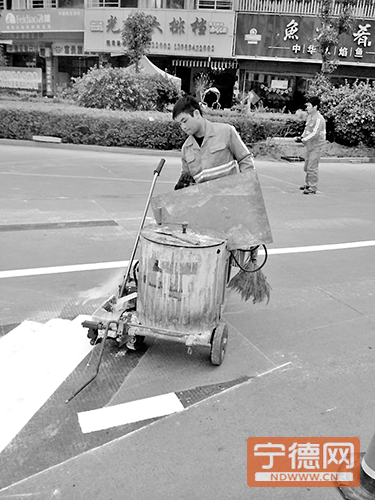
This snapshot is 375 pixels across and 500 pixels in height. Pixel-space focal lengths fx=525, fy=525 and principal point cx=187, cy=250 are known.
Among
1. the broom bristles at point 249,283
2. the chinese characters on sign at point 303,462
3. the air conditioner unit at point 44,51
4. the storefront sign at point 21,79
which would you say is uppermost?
the air conditioner unit at point 44,51

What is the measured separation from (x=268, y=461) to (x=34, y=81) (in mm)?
19462

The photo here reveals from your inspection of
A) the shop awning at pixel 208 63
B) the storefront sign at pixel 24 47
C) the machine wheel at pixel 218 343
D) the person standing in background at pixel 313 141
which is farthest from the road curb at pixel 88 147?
the storefront sign at pixel 24 47

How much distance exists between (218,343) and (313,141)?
7.94m

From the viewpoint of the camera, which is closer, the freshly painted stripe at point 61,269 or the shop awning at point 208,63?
the freshly painted stripe at point 61,269

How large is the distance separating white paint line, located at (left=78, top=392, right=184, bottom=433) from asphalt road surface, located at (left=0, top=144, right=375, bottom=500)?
29 mm

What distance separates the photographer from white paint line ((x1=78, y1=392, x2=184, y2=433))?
9.97ft

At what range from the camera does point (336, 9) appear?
78.7ft

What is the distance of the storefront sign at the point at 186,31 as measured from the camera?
2508cm

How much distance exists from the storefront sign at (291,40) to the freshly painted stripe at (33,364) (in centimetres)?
2365

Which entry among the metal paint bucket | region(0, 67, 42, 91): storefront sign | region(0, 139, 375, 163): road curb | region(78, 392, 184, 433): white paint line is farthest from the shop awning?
region(78, 392, 184, 433): white paint line

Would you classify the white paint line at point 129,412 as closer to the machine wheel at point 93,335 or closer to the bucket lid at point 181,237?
the machine wheel at point 93,335

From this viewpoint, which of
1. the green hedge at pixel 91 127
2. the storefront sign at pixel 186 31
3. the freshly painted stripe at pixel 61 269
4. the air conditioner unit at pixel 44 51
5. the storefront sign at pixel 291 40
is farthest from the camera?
the air conditioner unit at pixel 44 51

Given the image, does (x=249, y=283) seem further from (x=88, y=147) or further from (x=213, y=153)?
(x=88, y=147)

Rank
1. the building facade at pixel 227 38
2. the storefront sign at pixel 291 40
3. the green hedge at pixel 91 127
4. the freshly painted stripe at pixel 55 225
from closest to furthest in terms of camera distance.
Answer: the freshly painted stripe at pixel 55 225 < the green hedge at pixel 91 127 < the storefront sign at pixel 291 40 < the building facade at pixel 227 38
